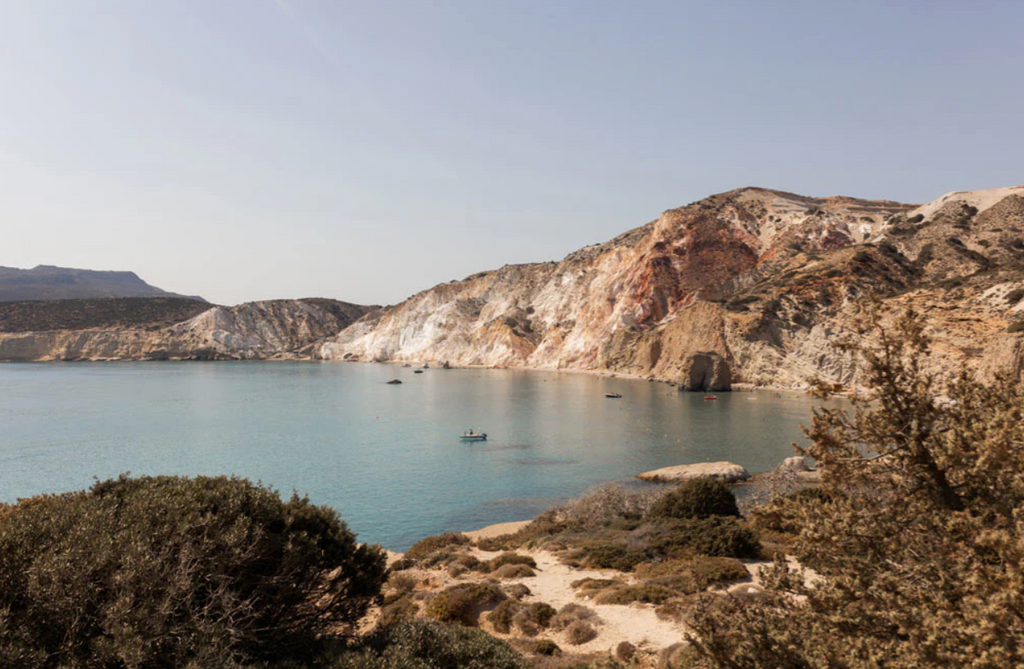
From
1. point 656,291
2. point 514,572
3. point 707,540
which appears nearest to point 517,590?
point 514,572

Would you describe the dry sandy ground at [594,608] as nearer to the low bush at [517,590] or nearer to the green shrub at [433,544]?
the low bush at [517,590]

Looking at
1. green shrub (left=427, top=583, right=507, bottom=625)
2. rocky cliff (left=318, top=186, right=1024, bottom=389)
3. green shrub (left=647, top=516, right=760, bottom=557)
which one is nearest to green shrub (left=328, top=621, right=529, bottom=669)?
green shrub (left=427, top=583, right=507, bottom=625)

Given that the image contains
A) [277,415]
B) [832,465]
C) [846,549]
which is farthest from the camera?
[277,415]

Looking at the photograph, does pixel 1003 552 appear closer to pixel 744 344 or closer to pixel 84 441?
pixel 84 441

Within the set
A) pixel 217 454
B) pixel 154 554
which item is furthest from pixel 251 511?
pixel 217 454

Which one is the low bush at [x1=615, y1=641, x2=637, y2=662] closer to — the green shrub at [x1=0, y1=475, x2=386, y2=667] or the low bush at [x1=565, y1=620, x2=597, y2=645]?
the low bush at [x1=565, y1=620, x2=597, y2=645]

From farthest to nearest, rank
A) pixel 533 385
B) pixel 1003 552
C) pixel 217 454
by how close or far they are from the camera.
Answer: pixel 533 385 < pixel 217 454 < pixel 1003 552
